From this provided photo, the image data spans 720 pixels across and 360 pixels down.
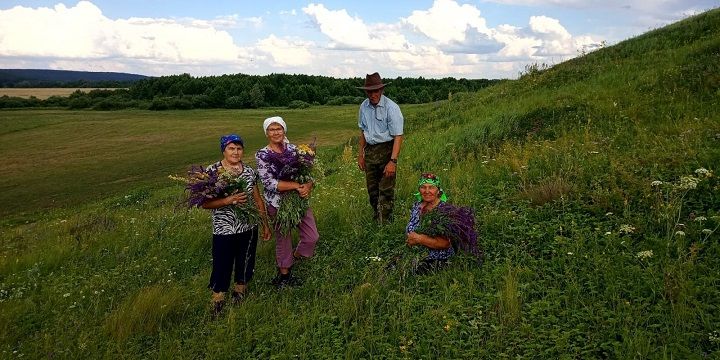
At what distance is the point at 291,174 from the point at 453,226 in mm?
1949

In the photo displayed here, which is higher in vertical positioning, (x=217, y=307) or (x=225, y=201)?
(x=225, y=201)

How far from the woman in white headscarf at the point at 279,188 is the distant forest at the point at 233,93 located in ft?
229

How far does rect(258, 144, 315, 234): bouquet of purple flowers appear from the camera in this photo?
5.37 m

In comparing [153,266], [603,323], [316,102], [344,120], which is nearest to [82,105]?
[316,102]

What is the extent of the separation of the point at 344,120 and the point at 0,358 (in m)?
53.1

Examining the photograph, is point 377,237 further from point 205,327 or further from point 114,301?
point 114,301

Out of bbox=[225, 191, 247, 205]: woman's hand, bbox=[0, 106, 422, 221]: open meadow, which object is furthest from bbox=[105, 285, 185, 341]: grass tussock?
bbox=[0, 106, 422, 221]: open meadow

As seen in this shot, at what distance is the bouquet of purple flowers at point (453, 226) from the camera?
4793 mm

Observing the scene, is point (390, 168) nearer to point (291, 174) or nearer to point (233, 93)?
point (291, 174)

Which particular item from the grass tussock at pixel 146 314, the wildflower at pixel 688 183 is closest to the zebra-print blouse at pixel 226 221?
the grass tussock at pixel 146 314

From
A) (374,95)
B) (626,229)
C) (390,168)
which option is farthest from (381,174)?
(626,229)

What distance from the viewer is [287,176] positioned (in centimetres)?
550

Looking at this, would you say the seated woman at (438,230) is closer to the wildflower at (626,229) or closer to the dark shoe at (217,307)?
the wildflower at (626,229)

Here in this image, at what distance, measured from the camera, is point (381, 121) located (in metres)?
6.63
